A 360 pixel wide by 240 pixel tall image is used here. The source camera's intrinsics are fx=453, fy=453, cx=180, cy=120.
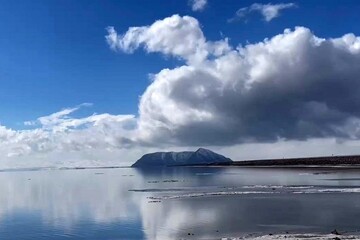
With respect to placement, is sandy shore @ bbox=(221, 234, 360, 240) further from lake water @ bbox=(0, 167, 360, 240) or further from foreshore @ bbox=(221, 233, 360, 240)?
lake water @ bbox=(0, 167, 360, 240)

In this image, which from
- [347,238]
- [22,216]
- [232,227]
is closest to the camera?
[347,238]

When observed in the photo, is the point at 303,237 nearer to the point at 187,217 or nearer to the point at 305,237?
the point at 305,237

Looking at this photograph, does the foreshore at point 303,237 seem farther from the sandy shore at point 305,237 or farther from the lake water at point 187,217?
the lake water at point 187,217

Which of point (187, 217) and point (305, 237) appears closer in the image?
point (305, 237)

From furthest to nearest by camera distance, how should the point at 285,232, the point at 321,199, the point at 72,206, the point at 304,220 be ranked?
the point at 72,206, the point at 321,199, the point at 304,220, the point at 285,232

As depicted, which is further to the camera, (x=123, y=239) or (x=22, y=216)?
(x=22, y=216)

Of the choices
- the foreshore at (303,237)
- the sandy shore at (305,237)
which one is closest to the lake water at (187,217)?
the foreshore at (303,237)

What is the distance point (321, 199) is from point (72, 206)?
32206mm

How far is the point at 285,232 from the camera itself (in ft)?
113

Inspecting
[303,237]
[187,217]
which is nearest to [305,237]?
[303,237]

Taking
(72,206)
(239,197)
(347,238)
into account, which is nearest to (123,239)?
(347,238)

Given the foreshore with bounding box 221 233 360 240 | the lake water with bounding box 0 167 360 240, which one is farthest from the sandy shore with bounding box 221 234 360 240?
the lake water with bounding box 0 167 360 240

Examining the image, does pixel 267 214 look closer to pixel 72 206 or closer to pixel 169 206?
pixel 169 206

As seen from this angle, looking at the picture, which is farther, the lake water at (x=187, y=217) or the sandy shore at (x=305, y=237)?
the lake water at (x=187, y=217)
